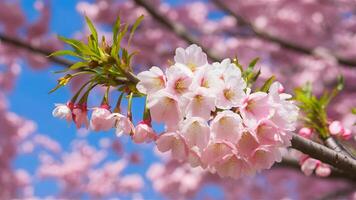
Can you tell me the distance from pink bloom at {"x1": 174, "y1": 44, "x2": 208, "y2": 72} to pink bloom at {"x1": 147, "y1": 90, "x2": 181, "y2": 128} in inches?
5.2

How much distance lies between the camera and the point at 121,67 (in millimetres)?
1714

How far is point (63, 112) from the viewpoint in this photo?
1761mm

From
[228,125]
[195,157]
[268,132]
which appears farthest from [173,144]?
[268,132]

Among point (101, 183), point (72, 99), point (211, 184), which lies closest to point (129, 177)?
point (101, 183)

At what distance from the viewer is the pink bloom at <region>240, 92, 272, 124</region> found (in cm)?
160

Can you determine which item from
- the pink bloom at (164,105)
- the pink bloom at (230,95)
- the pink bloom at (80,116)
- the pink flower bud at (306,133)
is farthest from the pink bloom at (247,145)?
the pink flower bud at (306,133)

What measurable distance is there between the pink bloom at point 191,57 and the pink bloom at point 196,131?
18 cm

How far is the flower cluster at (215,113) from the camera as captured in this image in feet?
5.13

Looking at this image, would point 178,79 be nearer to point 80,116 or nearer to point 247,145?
point 247,145

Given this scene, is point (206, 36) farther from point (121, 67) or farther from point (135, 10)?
point (121, 67)

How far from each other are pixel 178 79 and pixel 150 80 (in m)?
0.09

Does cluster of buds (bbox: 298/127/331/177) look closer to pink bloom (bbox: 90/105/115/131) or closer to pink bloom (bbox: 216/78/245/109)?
pink bloom (bbox: 216/78/245/109)

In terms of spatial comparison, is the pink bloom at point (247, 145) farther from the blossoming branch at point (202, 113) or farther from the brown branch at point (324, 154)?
the brown branch at point (324, 154)

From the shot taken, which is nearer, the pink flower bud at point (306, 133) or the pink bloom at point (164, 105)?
the pink bloom at point (164, 105)
